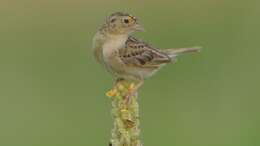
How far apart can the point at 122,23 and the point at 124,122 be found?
3.01 metres

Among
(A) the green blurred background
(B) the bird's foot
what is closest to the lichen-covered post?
(B) the bird's foot

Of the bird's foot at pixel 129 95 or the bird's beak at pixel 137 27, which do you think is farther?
the bird's beak at pixel 137 27

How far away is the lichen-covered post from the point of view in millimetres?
6633

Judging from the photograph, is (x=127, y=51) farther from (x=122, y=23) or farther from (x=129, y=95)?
(x=129, y=95)

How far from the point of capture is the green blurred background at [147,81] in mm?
14609

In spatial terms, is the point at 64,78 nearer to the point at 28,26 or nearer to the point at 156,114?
the point at 156,114

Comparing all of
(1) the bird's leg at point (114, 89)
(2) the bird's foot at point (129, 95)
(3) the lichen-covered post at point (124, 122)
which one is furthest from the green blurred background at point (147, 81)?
(3) the lichen-covered post at point (124, 122)

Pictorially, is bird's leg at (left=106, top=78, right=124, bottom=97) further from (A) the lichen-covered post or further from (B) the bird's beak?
(B) the bird's beak

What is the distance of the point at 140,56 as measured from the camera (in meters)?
9.85

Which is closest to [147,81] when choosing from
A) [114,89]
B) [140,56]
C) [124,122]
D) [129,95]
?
[140,56]

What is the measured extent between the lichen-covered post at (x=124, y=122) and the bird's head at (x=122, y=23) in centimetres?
251

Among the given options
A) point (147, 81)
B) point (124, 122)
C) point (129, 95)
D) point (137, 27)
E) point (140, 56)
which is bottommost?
point (124, 122)

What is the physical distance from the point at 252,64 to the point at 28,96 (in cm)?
283

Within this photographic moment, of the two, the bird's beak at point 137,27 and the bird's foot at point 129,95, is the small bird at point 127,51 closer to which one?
the bird's beak at point 137,27
